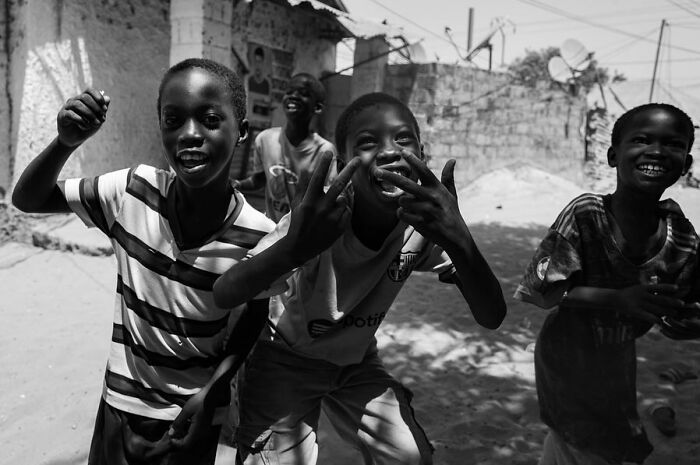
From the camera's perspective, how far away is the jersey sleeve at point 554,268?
2012 millimetres

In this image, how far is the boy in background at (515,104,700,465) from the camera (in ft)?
6.59

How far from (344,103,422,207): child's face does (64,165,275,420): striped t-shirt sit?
365 mm

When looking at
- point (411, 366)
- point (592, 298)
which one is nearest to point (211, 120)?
point (592, 298)

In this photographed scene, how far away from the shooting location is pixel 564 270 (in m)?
2.01

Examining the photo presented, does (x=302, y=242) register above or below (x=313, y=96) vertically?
below

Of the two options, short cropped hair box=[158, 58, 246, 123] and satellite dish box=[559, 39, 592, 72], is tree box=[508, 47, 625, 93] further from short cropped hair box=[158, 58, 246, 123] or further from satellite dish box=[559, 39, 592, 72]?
short cropped hair box=[158, 58, 246, 123]

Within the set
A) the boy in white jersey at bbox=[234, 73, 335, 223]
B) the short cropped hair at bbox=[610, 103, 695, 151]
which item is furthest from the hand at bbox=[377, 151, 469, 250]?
the boy in white jersey at bbox=[234, 73, 335, 223]

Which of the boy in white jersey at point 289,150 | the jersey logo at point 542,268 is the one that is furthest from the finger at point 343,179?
the boy in white jersey at point 289,150

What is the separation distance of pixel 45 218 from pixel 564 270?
6.04m

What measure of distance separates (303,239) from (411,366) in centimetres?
291

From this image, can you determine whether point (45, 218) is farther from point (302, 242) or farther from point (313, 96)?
point (302, 242)

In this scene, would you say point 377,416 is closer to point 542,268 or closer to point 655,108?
point 542,268

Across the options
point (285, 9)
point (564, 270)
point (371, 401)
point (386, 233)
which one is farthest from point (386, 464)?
point (285, 9)

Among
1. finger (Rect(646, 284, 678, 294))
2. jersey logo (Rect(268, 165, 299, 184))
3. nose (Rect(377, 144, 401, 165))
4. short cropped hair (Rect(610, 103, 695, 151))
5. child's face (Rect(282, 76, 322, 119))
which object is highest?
child's face (Rect(282, 76, 322, 119))
